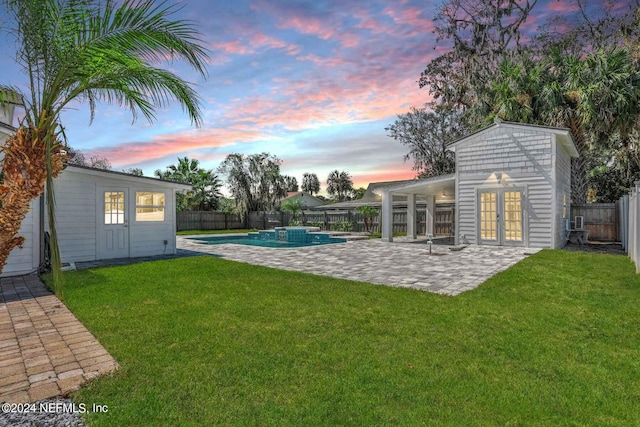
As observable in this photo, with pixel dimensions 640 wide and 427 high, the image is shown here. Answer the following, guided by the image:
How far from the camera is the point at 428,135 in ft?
95.5

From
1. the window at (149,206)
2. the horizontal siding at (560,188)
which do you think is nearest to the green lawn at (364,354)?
the window at (149,206)

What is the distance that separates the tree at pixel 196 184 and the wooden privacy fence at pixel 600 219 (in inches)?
965

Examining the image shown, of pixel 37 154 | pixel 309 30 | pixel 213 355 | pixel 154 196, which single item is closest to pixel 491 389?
pixel 213 355

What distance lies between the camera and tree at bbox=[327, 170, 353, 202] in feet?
241

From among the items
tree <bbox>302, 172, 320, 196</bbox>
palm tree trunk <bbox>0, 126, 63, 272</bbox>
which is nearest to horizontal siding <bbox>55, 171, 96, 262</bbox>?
palm tree trunk <bbox>0, 126, 63, 272</bbox>

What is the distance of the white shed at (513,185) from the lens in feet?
37.7

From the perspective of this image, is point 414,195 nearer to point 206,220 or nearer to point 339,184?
point 206,220

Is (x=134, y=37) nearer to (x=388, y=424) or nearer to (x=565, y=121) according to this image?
(x=388, y=424)

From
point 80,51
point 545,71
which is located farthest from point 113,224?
point 545,71

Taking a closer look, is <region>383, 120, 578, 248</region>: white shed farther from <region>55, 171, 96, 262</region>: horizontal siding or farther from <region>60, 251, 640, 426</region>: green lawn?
<region>55, 171, 96, 262</region>: horizontal siding

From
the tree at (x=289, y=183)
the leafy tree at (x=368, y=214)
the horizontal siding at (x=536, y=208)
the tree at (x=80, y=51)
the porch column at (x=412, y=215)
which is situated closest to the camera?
the tree at (x=80, y=51)

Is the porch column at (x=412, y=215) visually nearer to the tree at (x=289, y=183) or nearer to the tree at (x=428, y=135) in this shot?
the tree at (x=428, y=135)

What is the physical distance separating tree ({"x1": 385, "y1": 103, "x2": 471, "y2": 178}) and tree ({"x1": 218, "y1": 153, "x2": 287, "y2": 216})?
36.3 feet

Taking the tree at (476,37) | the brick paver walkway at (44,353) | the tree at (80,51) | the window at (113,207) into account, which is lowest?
the brick paver walkway at (44,353)
